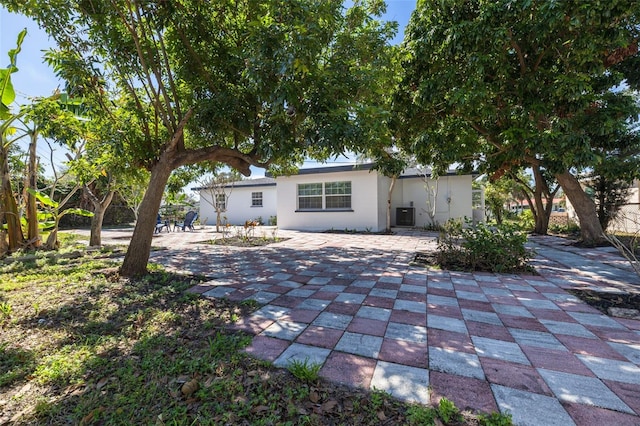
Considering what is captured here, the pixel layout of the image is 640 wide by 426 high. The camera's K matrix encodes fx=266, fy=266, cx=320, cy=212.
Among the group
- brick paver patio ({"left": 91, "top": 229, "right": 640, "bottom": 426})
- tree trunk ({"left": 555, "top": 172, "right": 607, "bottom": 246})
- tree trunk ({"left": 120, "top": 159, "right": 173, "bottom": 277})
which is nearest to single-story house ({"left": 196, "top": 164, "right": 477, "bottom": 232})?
tree trunk ({"left": 555, "top": 172, "right": 607, "bottom": 246})

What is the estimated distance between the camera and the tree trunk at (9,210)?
20.2 feet

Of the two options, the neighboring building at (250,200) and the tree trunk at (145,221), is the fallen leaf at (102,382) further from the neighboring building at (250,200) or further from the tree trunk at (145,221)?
the neighboring building at (250,200)

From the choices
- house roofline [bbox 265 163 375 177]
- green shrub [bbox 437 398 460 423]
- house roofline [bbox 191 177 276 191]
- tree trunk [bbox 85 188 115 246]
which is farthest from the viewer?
house roofline [bbox 191 177 276 191]

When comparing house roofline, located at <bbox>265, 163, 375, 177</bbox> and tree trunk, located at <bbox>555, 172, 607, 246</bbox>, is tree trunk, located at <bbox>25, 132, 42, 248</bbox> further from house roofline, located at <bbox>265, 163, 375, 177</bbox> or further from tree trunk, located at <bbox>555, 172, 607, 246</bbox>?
tree trunk, located at <bbox>555, 172, 607, 246</bbox>

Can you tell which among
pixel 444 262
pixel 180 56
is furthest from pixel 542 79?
pixel 180 56

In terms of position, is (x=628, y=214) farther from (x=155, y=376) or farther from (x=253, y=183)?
(x=253, y=183)

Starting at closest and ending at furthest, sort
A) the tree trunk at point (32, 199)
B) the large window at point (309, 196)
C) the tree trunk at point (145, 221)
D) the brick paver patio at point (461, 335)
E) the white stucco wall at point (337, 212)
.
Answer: the brick paver patio at point (461, 335)
the tree trunk at point (145, 221)
the tree trunk at point (32, 199)
the white stucco wall at point (337, 212)
the large window at point (309, 196)

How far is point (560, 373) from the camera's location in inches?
77.2

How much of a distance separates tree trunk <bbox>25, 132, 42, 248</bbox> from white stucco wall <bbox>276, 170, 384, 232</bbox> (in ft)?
26.9

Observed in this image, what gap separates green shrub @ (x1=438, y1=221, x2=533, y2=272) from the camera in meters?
4.94

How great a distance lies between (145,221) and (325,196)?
9463mm

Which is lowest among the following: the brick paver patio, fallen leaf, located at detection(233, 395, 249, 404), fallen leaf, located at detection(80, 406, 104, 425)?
fallen leaf, located at detection(80, 406, 104, 425)

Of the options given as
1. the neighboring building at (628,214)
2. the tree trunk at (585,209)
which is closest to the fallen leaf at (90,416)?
the tree trunk at (585,209)

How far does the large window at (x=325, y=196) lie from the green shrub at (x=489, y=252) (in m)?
7.72
